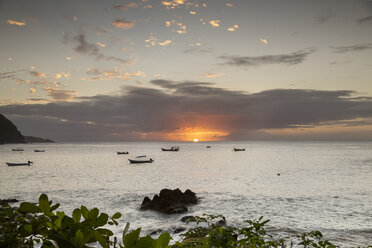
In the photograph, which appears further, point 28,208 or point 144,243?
point 28,208

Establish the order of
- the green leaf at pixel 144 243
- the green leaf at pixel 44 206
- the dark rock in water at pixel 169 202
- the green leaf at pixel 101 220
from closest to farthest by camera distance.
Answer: the green leaf at pixel 144 243 → the green leaf at pixel 44 206 → the green leaf at pixel 101 220 → the dark rock in water at pixel 169 202

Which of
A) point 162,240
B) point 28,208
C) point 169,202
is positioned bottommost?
point 169,202

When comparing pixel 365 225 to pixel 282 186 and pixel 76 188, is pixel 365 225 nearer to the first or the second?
pixel 282 186

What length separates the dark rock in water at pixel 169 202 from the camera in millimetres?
29016

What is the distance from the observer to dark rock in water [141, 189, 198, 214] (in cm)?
2902

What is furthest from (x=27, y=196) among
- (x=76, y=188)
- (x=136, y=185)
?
(x=136, y=185)

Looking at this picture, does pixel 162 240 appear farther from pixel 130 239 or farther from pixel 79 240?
pixel 79 240

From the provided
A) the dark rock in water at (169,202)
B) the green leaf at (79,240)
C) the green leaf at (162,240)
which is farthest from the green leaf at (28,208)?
the dark rock in water at (169,202)

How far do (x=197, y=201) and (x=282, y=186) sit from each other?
71.5 ft

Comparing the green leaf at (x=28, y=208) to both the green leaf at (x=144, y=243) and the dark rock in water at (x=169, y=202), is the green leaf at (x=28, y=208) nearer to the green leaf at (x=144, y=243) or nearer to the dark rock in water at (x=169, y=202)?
the green leaf at (x=144, y=243)

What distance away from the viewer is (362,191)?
→ 140ft

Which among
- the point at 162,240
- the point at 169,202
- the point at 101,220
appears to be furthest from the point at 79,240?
the point at 169,202

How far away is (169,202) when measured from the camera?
3023 cm

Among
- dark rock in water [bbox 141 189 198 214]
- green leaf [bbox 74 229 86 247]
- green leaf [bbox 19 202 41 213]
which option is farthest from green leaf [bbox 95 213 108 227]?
dark rock in water [bbox 141 189 198 214]
